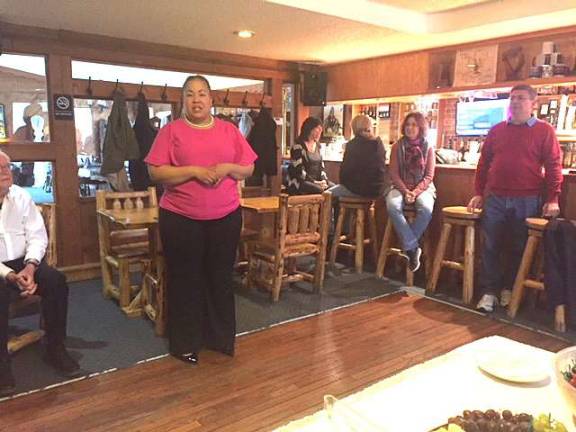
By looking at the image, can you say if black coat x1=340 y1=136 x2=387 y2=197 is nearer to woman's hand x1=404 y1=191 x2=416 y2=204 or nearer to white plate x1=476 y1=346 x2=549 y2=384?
woman's hand x1=404 y1=191 x2=416 y2=204

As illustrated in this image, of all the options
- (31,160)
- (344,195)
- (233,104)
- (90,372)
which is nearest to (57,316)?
(90,372)

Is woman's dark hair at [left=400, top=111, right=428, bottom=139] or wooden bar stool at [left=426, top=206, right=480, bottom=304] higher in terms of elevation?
woman's dark hair at [left=400, top=111, right=428, bottom=139]

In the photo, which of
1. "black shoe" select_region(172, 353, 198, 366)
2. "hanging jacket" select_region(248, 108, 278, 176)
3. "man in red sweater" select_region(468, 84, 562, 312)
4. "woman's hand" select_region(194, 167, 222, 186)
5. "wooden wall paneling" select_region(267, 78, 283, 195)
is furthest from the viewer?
"wooden wall paneling" select_region(267, 78, 283, 195)

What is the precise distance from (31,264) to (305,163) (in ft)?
7.65

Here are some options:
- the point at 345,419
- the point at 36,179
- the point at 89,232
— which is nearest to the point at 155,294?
the point at 89,232

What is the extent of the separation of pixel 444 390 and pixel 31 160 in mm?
3737

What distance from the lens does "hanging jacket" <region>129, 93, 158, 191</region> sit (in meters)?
4.28

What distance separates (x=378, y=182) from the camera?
4168mm

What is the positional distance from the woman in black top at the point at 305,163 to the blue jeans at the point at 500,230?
141 cm

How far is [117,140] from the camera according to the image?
416 centimetres

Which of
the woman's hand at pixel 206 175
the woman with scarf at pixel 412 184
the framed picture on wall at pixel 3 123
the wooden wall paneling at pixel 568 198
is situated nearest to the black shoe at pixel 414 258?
the woman with scarf at pixel 412 184

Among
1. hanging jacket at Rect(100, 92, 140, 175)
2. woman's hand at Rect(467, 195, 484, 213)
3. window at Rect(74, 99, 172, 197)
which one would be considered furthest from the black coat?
window at Rect(74, 99, 172, 197)

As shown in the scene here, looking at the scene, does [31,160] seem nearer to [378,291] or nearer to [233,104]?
[233,104]

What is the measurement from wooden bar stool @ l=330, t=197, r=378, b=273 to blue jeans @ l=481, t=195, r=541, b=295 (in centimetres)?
108
